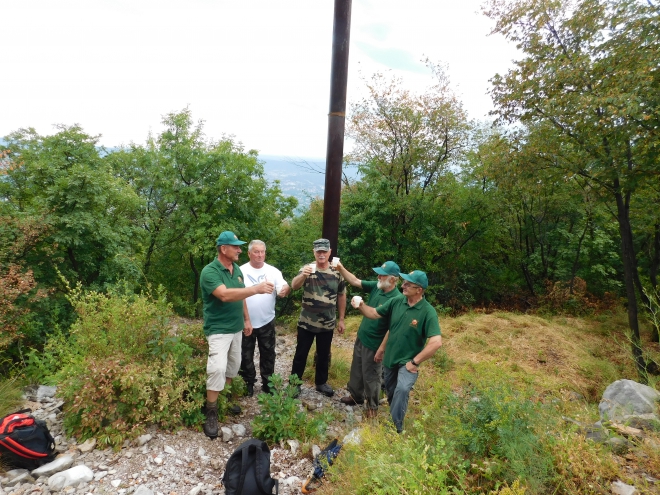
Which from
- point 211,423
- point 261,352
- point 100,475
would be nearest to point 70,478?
point 100,475

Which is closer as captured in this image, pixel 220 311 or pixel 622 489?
pixel 622 489

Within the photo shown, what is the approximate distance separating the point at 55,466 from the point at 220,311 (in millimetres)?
1804

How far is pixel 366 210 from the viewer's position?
11.0 m

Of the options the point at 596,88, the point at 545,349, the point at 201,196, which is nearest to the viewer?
the point at 596,88

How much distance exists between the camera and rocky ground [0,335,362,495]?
9.70 feet

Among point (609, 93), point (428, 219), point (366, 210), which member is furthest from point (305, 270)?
point (428, 219)

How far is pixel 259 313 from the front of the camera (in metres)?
4.45

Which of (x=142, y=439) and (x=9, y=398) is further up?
(x=142, y=439)

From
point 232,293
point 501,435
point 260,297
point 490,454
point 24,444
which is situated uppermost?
point 232,293

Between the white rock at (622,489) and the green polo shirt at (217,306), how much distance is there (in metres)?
3.26

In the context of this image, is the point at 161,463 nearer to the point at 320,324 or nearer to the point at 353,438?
the point at 353,438

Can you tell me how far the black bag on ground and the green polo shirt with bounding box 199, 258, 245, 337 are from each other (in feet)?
5.13

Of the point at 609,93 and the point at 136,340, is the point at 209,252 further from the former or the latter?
the point at 609,93

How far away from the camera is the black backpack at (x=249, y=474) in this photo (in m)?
2.78
